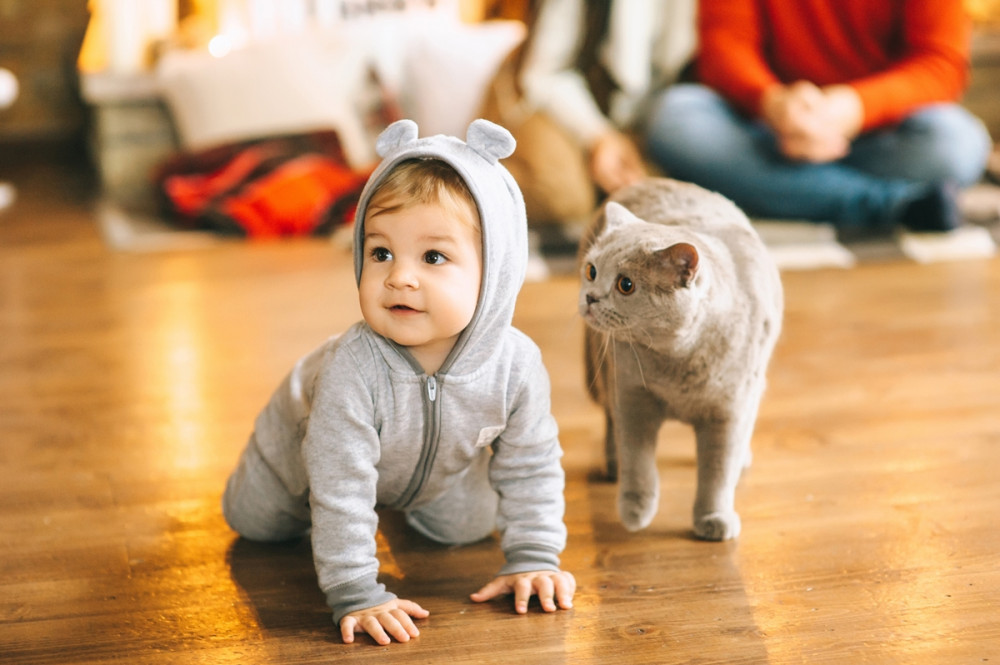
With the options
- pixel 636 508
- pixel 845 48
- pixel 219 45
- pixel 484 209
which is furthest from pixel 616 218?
pixel 219 45

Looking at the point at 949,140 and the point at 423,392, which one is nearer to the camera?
the point at 423,392

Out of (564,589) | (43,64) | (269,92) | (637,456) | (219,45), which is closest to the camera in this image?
(564,589)

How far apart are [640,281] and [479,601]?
0.37 metres

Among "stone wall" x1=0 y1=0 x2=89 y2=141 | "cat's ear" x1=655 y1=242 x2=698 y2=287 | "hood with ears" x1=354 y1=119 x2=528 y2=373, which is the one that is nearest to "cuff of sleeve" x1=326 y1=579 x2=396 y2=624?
"hood with ears" x1=354 y1=119 x2=528 y2=373

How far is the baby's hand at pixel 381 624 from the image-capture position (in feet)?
3.39

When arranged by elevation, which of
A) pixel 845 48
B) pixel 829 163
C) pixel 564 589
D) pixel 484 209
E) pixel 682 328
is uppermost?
pixel 484 209

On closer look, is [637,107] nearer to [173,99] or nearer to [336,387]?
[173,99]

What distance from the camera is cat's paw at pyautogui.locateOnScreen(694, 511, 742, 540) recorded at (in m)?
1.22

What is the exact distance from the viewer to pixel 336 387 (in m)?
1.04

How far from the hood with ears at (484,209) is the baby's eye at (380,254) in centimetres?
3

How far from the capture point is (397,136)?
1.03 meters

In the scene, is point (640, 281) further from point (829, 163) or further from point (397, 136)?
point (829, 163)

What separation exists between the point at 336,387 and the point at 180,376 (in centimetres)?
79

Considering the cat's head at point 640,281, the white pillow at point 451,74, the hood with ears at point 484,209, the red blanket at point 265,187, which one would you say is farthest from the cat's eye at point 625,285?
the white pillow at point 451,74
